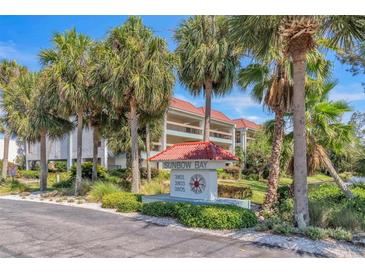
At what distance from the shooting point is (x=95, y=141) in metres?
20.8

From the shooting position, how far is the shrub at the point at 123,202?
12734 mm

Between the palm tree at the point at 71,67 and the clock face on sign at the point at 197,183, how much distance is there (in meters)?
8.44

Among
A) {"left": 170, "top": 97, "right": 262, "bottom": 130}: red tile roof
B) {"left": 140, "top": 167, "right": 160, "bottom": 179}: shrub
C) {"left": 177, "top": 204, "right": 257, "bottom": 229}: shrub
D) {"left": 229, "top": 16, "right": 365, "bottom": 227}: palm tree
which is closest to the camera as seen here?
{"left": 229, "top": 16, "right": 365, "bottom": 227}: palm tree

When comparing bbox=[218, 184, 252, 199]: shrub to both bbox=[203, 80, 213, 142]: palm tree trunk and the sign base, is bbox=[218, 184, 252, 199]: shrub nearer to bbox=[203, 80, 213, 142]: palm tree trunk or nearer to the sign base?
bbox=[203, 80, 213, 142]: palm tree trunk

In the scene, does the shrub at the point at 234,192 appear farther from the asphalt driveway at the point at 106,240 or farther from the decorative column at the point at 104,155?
the decorative column at the point at 104,155

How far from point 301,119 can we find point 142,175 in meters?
20.7

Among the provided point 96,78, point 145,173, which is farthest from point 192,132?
point 96,78

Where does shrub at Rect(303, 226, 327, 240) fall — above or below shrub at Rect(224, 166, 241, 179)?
below

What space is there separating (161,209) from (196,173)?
6.29 feet

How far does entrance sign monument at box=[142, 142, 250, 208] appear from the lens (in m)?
11.9

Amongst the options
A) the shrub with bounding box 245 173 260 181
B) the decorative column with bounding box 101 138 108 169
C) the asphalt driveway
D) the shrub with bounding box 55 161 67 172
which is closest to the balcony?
the decorative column with bounding box 101 138 108 169

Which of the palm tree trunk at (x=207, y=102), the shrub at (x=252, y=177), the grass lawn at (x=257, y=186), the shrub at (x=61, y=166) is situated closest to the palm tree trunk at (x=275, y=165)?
the grass lawn at (x=257, y=186)

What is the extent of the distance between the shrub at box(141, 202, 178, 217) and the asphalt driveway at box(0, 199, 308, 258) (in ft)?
3.04

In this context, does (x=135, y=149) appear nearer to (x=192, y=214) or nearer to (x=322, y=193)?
(x=192, y=214)
